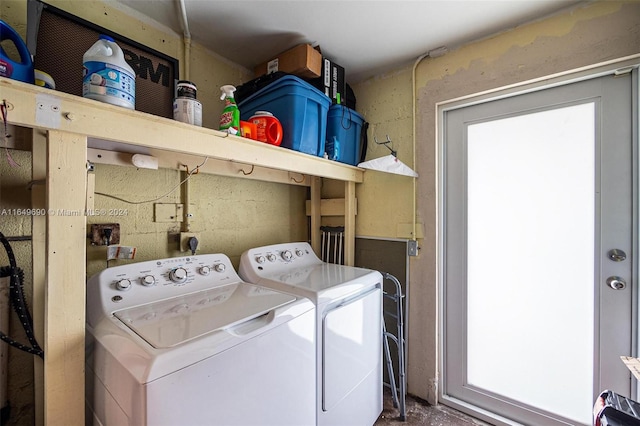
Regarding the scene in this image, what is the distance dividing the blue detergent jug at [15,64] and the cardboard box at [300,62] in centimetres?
121

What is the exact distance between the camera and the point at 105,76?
36.1 inches

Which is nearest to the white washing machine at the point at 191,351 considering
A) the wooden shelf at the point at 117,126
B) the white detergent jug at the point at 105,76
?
the wooden shelf at the point at 117,126

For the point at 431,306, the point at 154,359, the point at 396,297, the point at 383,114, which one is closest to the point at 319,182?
the point at 383,114

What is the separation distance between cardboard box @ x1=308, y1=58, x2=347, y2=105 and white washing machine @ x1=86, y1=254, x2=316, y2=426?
1.34 m

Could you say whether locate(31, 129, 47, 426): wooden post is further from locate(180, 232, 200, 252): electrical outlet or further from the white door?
the white door

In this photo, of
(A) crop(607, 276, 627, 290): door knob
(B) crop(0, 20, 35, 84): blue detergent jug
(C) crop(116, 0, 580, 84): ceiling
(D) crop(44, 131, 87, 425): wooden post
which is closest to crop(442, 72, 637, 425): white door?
(A) crop(607, 276, 627, 290): door knob

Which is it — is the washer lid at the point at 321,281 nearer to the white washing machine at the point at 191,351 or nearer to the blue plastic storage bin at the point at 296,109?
the white washing machine at the point at 191,351

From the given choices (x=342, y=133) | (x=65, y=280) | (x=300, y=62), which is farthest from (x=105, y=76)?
(x=342, y=133)

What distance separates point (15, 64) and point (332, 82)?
1.52 m

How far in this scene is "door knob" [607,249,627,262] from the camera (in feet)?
4.51

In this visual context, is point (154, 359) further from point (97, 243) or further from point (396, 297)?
point (396, 297)

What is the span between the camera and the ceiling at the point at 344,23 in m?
1.43

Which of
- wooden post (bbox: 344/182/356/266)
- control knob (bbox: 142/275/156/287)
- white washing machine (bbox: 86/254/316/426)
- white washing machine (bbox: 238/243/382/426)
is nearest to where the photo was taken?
white washing machine (bbox: 86/254/316/426)

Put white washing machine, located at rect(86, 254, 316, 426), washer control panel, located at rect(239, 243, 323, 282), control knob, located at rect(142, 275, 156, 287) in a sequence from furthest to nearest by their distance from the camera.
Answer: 1. washer control panel, located at rect(239, 243, 323, 282)
2. control knob, located at rect(142, 275, 156, 287)
3. white washing machine, located at rect(86, 254, 316, 426)
